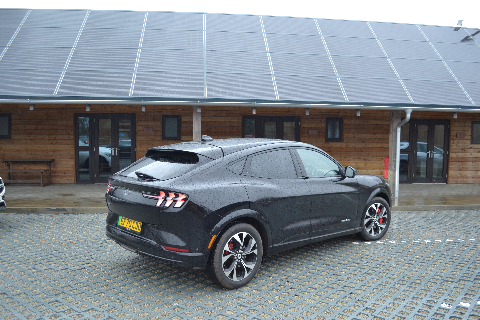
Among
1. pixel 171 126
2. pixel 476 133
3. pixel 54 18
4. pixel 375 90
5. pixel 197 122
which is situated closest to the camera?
pixel 197 122

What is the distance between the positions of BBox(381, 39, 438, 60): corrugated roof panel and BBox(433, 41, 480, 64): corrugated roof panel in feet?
1.49

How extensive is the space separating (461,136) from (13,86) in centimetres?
1457

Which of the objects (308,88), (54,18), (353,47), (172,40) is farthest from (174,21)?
(353,47)

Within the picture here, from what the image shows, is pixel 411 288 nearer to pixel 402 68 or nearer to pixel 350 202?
Result: pixel 350 202

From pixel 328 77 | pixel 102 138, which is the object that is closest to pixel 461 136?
pixel 328 77

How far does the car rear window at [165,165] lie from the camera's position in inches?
176

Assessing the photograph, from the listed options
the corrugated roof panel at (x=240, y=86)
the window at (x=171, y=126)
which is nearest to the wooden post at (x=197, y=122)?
the corrugated roof panel at (x=240, y=86)

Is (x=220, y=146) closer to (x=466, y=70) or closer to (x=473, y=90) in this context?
(x=473, y=90)

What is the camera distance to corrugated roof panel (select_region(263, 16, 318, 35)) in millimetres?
14944

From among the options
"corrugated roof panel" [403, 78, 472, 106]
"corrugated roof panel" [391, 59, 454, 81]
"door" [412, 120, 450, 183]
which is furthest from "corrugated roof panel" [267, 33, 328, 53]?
"door" [412, 120, 450, 183]

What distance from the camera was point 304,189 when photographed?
5.33 meters

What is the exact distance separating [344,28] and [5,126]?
12.8 meters

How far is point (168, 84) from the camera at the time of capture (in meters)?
10.9

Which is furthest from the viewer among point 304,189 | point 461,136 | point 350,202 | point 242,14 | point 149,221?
point 242,14
